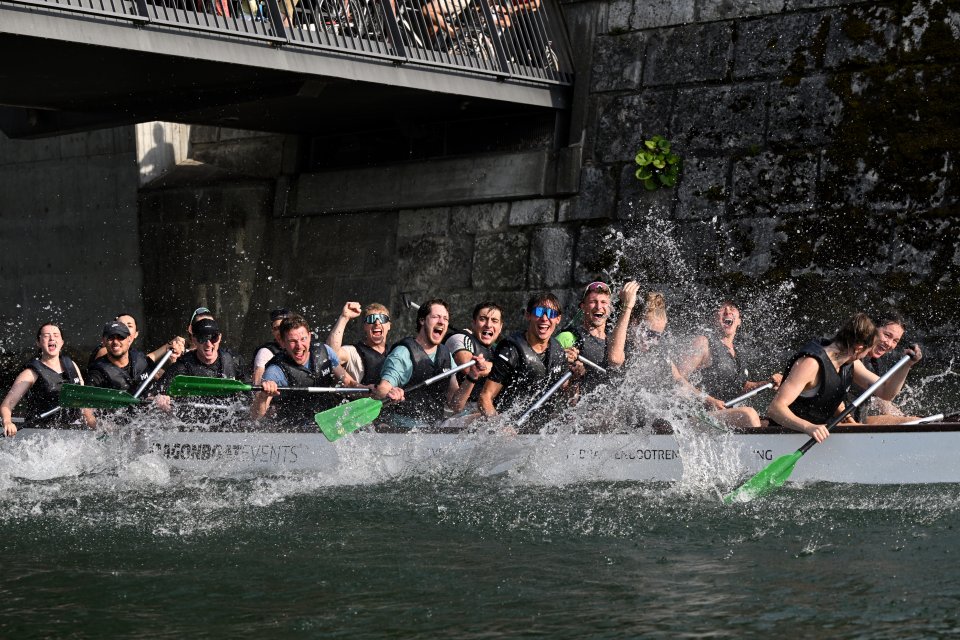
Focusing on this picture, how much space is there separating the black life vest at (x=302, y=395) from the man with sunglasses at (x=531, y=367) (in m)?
1.37

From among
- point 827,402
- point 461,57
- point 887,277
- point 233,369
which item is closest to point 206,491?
point 233,369

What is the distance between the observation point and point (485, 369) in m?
9.91

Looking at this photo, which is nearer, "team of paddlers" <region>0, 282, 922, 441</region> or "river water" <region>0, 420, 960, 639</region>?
"river water" <region>0, 420, 960, 639</region>

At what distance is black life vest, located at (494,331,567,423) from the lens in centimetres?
949

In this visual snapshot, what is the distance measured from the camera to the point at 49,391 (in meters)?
11.1

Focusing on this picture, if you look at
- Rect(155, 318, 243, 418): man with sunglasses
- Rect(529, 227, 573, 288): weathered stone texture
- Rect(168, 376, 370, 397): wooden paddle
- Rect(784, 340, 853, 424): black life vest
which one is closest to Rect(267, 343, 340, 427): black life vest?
Rect(168, 376, 370, 397): wooden paddle

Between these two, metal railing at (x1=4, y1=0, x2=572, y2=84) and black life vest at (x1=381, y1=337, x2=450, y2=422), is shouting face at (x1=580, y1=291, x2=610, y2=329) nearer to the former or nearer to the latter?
black life vest at (x1=381, y1=337, x2=450, y2=422)

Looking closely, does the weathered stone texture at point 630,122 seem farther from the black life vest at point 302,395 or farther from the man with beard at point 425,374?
the black life vest at point 302,395

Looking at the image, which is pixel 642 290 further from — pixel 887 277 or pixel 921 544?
pixel 921 544

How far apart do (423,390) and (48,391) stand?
3054mm

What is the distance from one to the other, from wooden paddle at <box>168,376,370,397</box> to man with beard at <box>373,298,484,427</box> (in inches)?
12.1

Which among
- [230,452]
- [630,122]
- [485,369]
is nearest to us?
[485,369]

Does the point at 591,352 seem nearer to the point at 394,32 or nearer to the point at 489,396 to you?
the point at 489,396

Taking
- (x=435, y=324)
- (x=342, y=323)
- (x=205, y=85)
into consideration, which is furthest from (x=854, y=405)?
(x=205, y=85)
